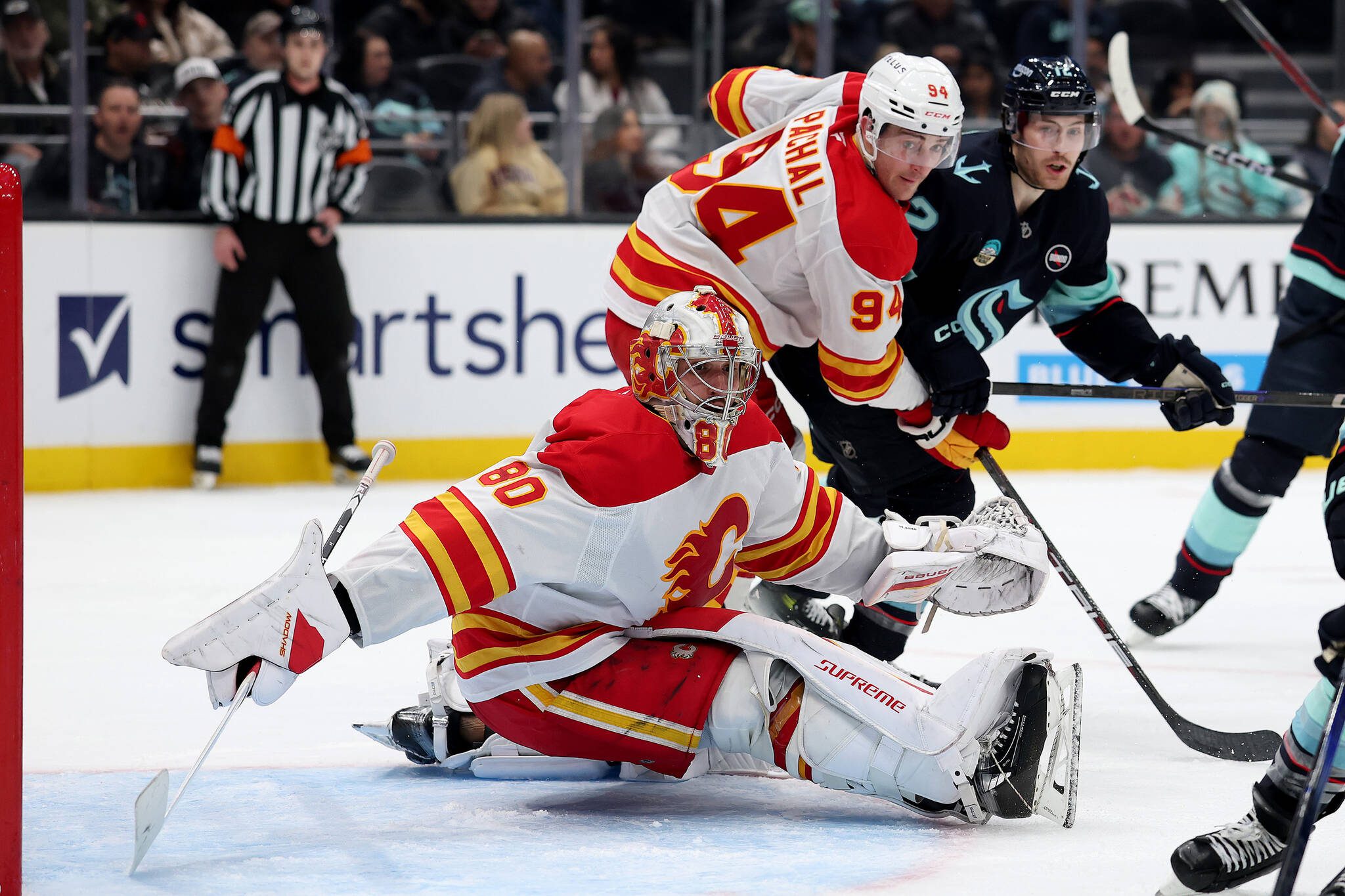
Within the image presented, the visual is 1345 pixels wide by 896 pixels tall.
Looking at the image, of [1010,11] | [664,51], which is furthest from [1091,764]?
[1010,11]

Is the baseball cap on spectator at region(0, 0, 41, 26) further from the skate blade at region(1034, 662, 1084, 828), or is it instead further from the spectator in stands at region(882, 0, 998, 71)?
the skate blade at region(1034, 662, 1084, 828)

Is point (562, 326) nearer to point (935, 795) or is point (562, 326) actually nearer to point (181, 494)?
point (181, 494)

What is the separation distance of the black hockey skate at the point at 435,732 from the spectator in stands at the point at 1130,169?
14.3ft

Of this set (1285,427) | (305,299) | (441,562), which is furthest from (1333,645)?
(305,299)

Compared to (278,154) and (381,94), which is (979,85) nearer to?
(381,94)

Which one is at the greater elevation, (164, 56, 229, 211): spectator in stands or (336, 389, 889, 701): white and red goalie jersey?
(164, 56, 229, 211): spectator in stands

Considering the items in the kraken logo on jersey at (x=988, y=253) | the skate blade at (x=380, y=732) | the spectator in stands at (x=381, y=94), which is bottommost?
the skate blade at (x=380, y=732)

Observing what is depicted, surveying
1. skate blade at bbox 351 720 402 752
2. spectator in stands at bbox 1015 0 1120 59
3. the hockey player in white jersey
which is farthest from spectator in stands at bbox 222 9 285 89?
skate blade at bbox 351 720 402 752

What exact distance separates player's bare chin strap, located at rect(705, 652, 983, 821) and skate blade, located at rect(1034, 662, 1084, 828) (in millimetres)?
100

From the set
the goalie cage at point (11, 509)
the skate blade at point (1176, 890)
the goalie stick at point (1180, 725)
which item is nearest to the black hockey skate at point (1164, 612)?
the goalie stick at point (1180, 725)

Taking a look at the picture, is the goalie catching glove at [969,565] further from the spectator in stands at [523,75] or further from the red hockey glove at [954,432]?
the spectator in stands at [523,75]

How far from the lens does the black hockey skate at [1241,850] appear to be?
2016 mm

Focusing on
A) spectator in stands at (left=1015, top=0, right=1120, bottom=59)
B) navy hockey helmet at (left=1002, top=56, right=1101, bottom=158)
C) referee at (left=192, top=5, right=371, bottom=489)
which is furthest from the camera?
spectator in stands at (left=1015, top=0, right=1120, bottom=59)

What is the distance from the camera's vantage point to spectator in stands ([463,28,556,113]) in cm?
607
